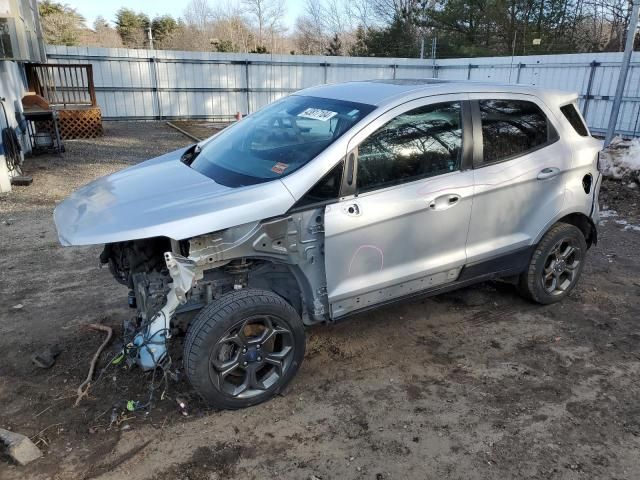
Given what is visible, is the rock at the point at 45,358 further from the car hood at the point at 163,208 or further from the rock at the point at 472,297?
the rock at the point at 472,297

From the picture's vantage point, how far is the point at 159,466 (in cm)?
261

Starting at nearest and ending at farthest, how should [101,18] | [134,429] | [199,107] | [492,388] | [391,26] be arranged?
[134,429] < [492,388] < [199,107] < [391,26] < [101,18]

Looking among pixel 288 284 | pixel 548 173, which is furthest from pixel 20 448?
pixel 548 173

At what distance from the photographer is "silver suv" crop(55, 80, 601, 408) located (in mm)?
2846

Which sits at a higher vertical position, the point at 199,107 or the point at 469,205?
the point at 469,205

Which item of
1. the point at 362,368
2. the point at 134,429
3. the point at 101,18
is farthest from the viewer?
the point at 101,18

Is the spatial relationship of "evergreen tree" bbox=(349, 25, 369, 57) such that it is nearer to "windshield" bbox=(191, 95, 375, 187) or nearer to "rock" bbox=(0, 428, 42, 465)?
"windshield" bbox=(191, 95, 375, 187)

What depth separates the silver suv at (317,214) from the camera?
2846mm

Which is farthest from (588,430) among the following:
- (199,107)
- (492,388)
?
(199,107)

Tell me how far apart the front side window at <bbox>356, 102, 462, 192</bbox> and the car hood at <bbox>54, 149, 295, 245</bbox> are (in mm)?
619

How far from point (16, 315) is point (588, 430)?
432cm

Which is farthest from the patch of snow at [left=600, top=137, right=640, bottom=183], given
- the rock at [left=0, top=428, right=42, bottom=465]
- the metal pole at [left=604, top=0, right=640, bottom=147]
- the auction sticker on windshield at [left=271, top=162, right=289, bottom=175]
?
the rock at [left=0, top=428, right=42, bottom=465]

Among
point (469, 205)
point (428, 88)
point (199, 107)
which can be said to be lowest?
point (199, 107)

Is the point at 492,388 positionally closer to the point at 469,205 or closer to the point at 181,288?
the point at 469,205
